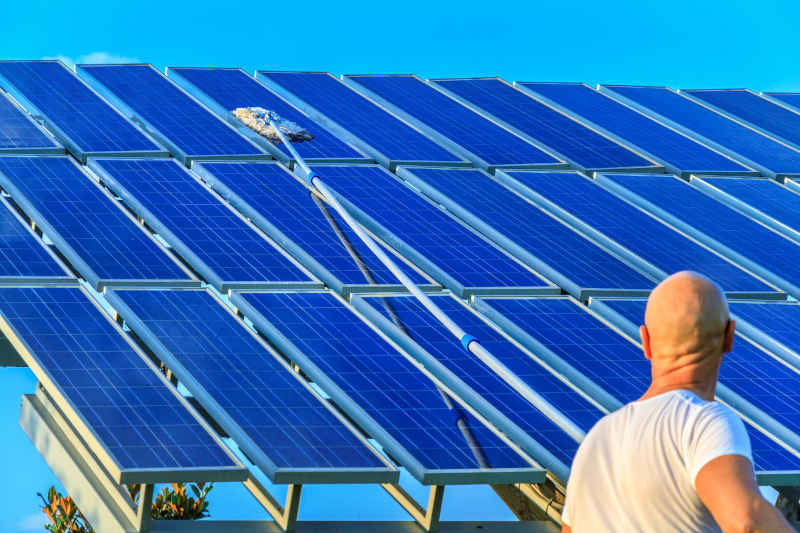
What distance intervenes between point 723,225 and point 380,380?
6672 mm

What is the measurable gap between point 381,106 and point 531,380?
853 centimetres

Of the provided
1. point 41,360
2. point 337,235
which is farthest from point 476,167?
point 41,360

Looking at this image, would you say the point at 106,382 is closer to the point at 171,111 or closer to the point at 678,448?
the point at 678,448

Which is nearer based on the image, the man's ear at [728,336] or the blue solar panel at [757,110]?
the man's ear at [728,336]

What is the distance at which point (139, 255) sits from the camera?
12.3 metres

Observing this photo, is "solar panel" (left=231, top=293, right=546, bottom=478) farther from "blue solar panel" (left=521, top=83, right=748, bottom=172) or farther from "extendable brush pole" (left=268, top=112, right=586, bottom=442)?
"blue solar panel" (left=521, top=83, right=748, bottom=172)

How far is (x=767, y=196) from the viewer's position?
16.8 meters

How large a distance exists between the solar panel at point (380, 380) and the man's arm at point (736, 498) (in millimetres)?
5431

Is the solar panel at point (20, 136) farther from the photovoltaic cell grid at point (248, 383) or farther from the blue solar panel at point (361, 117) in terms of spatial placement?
the photovoltaic cell grid at point (248, 383)

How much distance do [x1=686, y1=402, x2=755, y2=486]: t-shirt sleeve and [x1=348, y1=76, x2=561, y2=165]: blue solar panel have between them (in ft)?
42.3

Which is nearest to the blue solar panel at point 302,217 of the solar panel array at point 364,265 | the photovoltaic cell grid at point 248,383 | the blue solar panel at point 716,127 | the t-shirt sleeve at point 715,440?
the solar panel array at point 364,265

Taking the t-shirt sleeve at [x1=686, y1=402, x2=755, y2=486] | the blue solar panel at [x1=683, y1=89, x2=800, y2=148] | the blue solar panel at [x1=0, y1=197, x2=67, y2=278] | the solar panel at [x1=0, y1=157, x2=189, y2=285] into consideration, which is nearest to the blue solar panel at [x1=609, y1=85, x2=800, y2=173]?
the blue solar panel at [x1=683, y1=89, x2=800, y2=148]

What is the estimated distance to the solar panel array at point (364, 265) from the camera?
951 centimetres

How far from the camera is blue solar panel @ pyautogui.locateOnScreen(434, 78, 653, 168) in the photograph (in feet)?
57.1
